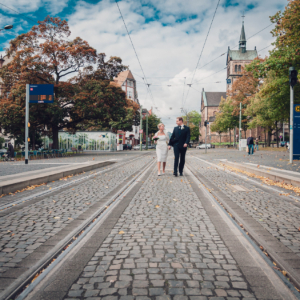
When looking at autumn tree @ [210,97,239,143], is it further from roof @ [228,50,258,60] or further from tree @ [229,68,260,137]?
roof @ [228,50,258,60]

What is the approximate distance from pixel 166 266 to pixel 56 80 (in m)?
31.3

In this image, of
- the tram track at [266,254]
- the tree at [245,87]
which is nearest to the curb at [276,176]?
the tram track at [266,254]

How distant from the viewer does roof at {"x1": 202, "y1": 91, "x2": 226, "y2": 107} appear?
364ft

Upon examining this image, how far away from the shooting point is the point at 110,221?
15.8ft

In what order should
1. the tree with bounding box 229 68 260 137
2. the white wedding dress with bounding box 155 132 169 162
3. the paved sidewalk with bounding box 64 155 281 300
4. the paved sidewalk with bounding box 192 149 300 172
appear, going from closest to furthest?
1. the paved sidewalk with bounding box 64 155 281 300
2. the white wedding dress with bounding box 155 132 169 162
3. the paved sidewalk with bounding box 192 149 300 172
4. the tree with bounding box 229 68 260 137

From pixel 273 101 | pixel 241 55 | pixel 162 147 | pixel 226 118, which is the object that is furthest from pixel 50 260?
pixel 241 55

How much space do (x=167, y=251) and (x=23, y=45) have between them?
31.8m

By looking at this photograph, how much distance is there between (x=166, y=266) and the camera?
9.75ft

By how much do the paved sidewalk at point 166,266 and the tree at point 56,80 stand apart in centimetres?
2613

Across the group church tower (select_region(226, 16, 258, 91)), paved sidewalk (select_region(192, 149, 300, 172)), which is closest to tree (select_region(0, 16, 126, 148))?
paved sidewalk (select_region(192, 149, 300, 172))

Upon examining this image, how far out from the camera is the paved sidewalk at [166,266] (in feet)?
8.06

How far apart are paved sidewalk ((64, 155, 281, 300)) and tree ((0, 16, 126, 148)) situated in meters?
26.1

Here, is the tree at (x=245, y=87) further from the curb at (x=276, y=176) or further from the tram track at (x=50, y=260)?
the tram track at (x=50, y=260)

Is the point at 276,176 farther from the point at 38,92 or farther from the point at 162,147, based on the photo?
the point at 38,92
